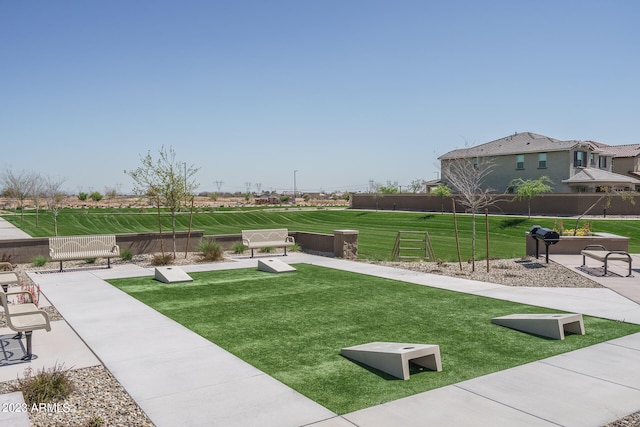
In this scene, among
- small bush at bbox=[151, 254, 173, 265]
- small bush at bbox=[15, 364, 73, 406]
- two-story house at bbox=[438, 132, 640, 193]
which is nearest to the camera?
small bush at bbox=[15, 364, 73, 406]

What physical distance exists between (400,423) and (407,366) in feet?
4.78

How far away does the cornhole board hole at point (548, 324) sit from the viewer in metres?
8.85

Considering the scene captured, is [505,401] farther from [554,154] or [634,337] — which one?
[554,154]

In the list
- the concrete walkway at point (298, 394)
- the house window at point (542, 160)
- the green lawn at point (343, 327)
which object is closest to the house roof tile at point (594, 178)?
the house window at point (542, 160)

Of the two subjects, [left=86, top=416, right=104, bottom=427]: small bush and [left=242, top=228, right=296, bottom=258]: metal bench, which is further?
[left=242, top=228, right=296, bottom=258]: metal bench

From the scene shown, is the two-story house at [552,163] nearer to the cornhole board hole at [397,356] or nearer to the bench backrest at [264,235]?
the bench backrest at [264,235]

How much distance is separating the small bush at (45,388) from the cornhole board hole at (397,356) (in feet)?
12.5

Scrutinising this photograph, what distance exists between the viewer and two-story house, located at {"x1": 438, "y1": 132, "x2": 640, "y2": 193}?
5059 centimetres

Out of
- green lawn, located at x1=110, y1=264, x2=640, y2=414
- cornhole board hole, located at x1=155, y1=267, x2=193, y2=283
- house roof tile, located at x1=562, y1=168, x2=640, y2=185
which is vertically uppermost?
house roof tile, located at x1=562, y1=168, x2=640, y2=185

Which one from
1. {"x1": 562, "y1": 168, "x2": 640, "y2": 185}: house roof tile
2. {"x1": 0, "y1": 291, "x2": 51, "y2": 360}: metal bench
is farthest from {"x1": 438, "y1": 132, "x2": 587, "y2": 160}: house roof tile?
{"x1": 0, "y1": 291, "x2": 51, "y2": 360}: metal bench

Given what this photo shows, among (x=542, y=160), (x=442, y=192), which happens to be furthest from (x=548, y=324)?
(x=542, y=160)

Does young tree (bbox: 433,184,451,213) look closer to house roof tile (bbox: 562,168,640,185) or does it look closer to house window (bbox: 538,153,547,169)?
house window (bbox: 538,153,547,169)

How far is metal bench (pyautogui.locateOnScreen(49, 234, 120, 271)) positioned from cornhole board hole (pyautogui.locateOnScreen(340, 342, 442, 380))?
12255 millimetres

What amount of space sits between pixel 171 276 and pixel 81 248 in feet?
15.1
